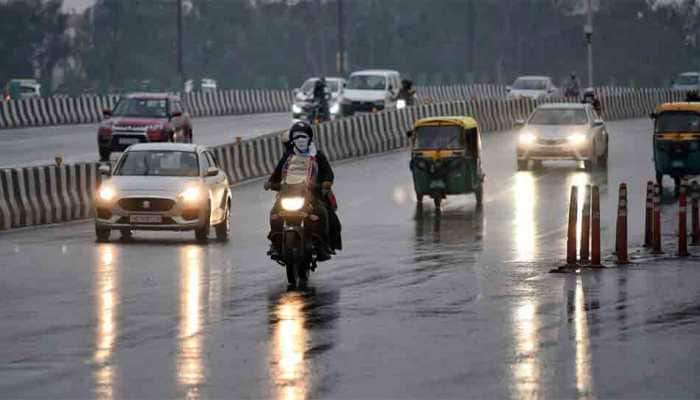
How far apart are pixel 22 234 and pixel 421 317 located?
13618mm

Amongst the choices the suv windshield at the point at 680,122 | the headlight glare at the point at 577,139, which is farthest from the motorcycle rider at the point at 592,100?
the suv windshield at the point at 680,122

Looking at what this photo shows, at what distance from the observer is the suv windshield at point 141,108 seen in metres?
46.5

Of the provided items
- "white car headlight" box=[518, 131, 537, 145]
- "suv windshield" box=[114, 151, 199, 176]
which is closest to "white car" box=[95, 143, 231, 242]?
"suv windshield" box=[114, 151, 199, 176]

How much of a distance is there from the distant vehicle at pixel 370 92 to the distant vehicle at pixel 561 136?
20.9 meters

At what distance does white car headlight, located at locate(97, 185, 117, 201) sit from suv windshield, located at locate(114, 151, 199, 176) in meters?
0.96

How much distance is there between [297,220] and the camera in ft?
68.6

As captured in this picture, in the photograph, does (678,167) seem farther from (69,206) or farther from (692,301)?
(692,301)

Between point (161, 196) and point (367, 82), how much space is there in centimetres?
4229

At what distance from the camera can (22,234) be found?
98.1 feet

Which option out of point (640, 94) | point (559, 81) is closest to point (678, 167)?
point (640, 94)

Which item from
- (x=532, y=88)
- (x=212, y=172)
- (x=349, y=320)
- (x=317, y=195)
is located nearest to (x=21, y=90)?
(x=532, y=88)

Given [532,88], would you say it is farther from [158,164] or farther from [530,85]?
[158,164]

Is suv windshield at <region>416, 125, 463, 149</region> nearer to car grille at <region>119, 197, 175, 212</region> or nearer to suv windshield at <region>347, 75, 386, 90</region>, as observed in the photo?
car grille at <region>119, 197, 175, 212</region>

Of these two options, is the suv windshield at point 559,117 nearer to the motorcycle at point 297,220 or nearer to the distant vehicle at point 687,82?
the motorcycle at point 297,220
